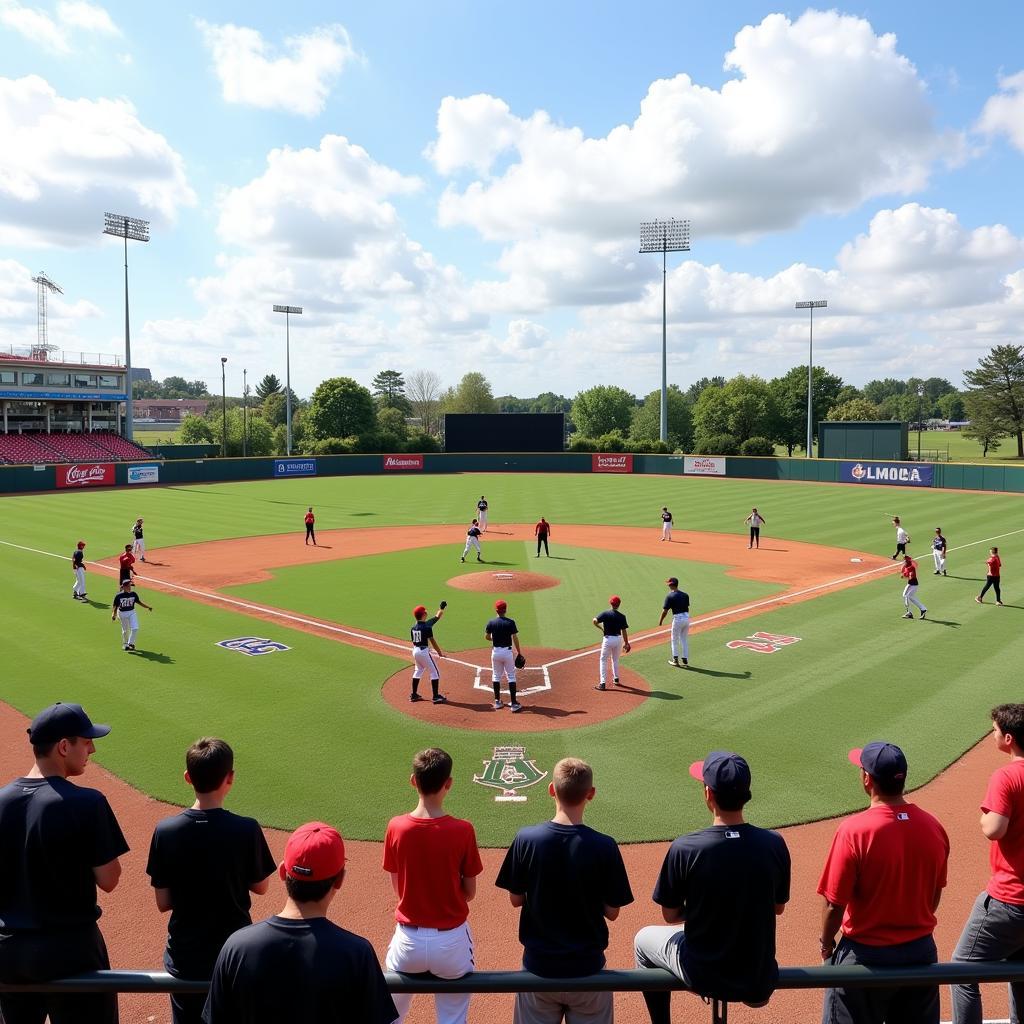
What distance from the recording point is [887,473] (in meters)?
60.8

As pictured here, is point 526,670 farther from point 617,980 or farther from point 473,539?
point 617,980

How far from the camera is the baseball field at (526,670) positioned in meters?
11.5

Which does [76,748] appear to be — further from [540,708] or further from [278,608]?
[278,608]

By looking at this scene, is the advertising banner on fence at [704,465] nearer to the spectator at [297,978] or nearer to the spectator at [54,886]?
the spectator at [54,886]

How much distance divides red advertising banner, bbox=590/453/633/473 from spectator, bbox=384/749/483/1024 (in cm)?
7258

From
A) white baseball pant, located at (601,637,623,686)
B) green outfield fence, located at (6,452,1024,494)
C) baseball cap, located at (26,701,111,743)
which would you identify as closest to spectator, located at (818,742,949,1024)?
baseball cap, located at (26,701,111,743)

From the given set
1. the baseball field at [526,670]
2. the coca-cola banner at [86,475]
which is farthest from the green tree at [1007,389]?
the coca-cola banner at [86,475]

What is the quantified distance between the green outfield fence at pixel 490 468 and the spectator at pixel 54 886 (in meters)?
58.1

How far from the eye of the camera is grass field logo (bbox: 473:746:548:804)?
11.1 metres

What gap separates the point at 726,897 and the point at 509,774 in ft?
25.9

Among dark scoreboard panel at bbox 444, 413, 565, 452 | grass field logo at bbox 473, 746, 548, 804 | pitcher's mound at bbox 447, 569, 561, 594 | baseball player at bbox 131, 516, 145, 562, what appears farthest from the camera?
dark scoreboard panel at bbox 444, 413, 565, 452

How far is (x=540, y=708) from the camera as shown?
14523mm

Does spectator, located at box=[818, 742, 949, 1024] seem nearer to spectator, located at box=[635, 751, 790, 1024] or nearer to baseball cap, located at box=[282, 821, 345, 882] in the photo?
spectator, located at box=[635, 751, 790, 1024]

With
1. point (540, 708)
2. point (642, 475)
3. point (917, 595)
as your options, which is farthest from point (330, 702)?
point (642, 475)
